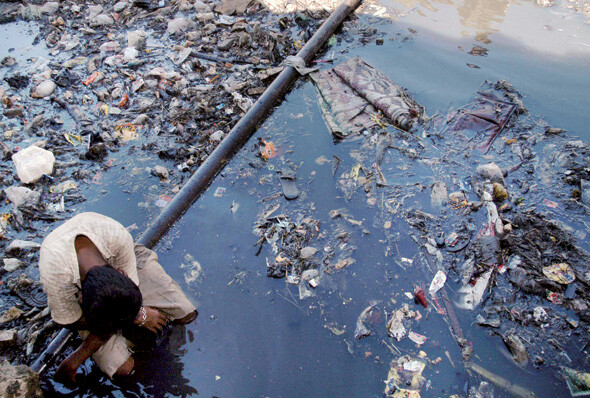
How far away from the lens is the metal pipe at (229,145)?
3.11m

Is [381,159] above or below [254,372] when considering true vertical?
above

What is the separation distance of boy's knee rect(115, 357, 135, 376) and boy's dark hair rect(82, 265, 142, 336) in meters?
0.56

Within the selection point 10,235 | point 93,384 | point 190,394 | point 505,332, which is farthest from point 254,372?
point 10,235

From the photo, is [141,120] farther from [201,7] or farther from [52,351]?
[201,7]

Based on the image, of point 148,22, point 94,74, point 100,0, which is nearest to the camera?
point 94,74

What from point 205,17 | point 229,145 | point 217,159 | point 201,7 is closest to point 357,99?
point 229,145

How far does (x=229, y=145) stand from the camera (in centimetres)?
368

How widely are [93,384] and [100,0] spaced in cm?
629

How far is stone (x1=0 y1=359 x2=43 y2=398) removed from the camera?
2076mm

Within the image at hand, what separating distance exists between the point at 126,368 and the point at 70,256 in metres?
0.97

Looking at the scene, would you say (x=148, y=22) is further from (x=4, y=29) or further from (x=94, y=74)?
(x=4, y=29)

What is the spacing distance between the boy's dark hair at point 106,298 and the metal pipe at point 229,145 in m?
1.06

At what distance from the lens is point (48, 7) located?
5.96 m

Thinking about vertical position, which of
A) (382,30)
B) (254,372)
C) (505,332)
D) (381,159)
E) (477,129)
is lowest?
(254,372)
